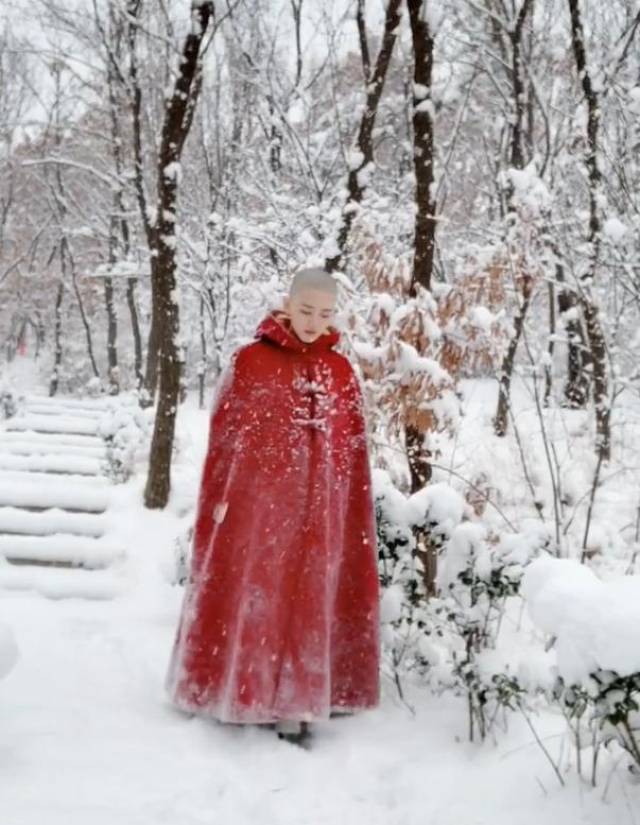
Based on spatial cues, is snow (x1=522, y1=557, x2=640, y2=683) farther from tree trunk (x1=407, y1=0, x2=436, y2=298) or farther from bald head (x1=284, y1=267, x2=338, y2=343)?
tree trunk (x1=407, y1=0, x2=436, y2=298)

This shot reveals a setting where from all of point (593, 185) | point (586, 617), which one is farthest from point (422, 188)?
point (593, 185)

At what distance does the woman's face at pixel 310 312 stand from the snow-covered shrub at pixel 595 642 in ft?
4.38

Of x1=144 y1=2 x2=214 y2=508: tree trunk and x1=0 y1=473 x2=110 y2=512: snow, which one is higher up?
x1=144 y1=2 x2=214 y2=508: tree trunk

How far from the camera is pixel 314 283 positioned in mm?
3156

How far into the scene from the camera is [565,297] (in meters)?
13.0

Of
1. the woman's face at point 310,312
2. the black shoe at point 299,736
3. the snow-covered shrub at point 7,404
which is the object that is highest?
the woman's face at point 310,312

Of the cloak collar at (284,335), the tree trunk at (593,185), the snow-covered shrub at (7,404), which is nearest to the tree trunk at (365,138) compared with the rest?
the tree trunk at (593,185)

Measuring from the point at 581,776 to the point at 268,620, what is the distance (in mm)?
1258

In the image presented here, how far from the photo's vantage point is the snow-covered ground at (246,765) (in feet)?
8.08

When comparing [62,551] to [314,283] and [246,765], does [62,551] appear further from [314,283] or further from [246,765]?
→ [314,283]

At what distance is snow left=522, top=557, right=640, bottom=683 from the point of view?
2068 millimetres

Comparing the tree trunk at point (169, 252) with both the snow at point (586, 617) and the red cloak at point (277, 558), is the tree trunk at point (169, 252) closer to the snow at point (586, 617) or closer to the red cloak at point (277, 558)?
the red cloak at point (277, 558)

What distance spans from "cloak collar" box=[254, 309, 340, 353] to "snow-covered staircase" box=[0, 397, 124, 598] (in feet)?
10.8

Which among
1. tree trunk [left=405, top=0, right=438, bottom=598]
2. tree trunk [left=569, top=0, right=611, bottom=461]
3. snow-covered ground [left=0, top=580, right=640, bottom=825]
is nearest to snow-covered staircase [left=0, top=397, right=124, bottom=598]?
snow-covered ground [left=0, top=580, right=640, bottom=825]
